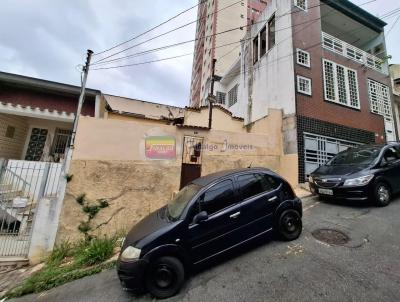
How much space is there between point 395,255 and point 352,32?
1655cm

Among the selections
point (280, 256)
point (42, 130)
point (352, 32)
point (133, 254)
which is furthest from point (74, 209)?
point (352, 32)

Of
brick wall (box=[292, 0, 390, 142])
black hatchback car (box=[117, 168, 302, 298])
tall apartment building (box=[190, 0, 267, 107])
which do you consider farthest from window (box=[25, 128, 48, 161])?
tall apartment building (box=[190, 0, 267, 107])

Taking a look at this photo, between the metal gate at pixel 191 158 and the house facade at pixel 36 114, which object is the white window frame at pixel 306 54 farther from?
the house facade at pixel 36 114

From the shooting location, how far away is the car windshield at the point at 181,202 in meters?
3.95

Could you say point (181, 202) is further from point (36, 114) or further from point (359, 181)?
point (36, 114)

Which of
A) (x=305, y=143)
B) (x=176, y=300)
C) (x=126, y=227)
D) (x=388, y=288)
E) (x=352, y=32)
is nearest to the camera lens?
(x=388, y=288)

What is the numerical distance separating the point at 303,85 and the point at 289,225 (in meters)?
8.55

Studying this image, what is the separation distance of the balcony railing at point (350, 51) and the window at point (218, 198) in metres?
12.1

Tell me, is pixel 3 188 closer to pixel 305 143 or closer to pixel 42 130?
pixel 42 130

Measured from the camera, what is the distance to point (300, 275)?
11.5ft

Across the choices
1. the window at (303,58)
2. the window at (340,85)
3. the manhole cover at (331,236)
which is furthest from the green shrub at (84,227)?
the window at (340,85)

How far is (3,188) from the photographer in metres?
6.84

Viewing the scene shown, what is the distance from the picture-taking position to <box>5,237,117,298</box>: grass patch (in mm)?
4536

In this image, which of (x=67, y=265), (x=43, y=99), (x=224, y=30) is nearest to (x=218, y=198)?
(x=67, y=265)
